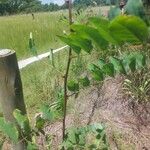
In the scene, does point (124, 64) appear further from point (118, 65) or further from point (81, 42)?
point (81, 42)

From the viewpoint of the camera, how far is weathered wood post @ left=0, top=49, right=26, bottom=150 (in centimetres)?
199

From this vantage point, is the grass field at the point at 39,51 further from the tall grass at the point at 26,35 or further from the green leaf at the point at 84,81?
the green leaf at the point at 84,81

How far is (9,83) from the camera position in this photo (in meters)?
2.01

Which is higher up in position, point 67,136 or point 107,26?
point 107,26

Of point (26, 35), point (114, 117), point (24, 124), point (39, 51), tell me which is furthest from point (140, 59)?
point (26, 35)

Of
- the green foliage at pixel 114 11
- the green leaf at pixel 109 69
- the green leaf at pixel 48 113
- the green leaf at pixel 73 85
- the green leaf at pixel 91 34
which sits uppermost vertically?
the green foliage at pixel 114 11

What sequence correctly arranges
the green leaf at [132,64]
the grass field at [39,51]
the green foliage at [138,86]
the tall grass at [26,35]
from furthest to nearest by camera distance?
the tall grass at [26,35] → the grass field at [39,51] → the green foliage at [138,86] → the green leaf at [132,64]

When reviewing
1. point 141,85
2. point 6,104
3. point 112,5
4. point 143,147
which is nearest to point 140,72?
point 141,85

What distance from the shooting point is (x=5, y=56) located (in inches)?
78.7

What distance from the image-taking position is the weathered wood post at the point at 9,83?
1.99 metres

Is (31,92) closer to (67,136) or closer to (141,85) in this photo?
(141,85)

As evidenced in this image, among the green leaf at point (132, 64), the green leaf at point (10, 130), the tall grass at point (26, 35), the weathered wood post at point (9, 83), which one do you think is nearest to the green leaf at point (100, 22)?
the green leaf at point (132, 64)

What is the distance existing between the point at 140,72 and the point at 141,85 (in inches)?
4.9

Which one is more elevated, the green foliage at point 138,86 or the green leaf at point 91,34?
the green leaf at point 91,34
